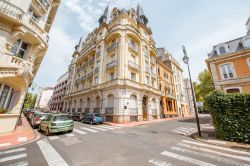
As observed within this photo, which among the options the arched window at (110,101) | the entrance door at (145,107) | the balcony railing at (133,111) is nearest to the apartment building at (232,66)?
the entrance door at (145,107)

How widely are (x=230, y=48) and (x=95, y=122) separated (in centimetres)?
2188

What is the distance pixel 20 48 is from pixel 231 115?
17648 mm

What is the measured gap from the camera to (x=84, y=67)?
3152 cm

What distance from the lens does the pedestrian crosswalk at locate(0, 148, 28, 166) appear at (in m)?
4.52

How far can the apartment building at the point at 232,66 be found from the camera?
1453cm

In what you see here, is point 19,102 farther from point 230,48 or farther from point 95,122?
point 230,48

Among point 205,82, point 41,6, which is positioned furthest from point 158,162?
point 205,82

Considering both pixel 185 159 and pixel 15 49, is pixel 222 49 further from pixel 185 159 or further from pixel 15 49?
pixel 15 49

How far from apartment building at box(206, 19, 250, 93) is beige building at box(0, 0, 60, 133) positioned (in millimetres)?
21290

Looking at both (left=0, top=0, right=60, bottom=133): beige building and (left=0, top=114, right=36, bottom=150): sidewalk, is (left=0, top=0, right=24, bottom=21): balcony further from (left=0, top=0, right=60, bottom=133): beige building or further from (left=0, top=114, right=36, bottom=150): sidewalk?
(left=0, top=114, right=36, bottom=150): sidewalk

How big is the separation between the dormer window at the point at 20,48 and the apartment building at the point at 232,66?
2205 centimetres

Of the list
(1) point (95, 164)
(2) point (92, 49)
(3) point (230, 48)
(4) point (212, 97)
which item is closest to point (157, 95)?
(3) point (230, 48)

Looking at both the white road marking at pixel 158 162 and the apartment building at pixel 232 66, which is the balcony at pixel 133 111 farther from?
the white road marking at pixel 158 162

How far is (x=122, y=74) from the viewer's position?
19.6 metres
